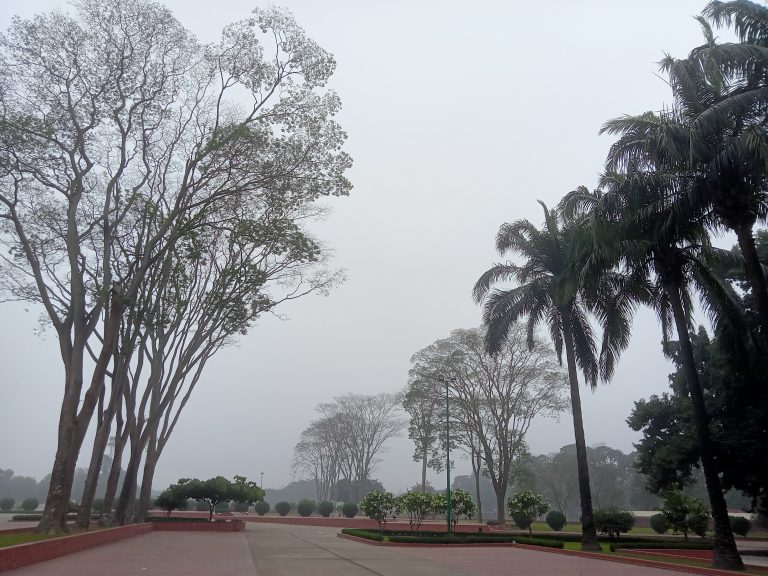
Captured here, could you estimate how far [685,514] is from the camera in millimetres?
24078

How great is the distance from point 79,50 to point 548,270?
54.5 ft

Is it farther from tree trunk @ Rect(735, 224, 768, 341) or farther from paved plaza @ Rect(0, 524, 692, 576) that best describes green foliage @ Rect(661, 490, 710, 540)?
tree trunk @ Rect(735, 224, 768, 341)

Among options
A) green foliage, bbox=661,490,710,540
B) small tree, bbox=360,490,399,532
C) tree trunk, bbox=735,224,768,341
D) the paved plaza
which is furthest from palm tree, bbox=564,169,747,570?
small tree, bbox=360,490,399,532

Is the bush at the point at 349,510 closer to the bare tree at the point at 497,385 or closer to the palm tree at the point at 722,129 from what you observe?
the bare tree at the point at 497,385

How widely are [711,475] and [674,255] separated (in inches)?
221

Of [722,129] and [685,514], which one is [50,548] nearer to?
[722,129]

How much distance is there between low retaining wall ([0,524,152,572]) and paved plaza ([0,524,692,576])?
233 mm

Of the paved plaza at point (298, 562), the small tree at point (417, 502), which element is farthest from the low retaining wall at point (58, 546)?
the small tree at point (417, 502)

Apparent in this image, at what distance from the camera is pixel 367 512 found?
3011 cm

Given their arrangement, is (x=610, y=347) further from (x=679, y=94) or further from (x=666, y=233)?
(x=679, y=94)

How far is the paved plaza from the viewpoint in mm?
12180

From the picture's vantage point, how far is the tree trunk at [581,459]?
764 inches

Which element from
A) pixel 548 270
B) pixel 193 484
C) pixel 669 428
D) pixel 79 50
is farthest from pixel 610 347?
pixel 193 484

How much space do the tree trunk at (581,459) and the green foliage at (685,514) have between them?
18.1ft
